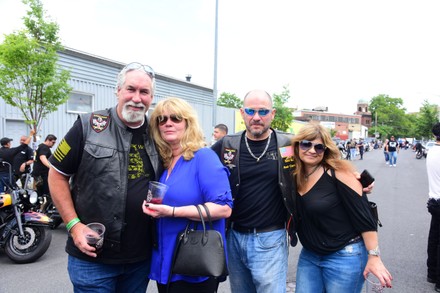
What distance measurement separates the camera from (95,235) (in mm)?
2057

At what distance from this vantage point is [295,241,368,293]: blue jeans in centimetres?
239

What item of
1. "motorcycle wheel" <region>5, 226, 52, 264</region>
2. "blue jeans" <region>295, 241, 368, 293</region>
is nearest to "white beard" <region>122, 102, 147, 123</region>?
"blue jeans" <region>295, 241, 368, 293</region>

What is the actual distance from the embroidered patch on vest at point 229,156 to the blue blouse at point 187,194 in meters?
0.60

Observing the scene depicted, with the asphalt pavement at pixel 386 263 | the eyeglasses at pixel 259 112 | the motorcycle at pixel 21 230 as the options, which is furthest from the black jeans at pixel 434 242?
the motorcycle at pixel 21 230

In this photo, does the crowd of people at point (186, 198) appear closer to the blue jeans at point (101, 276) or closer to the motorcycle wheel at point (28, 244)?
the blue jeans at point (101, 276)

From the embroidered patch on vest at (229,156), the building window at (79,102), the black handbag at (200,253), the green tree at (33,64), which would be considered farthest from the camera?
the building window at (79,102)

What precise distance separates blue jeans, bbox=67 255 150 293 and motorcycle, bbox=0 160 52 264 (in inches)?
142

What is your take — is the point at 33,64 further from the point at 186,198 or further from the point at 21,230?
the point at 186,198

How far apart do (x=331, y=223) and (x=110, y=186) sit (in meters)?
1.54

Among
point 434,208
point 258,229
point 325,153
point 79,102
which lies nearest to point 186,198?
point 258,229

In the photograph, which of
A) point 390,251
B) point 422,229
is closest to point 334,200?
point 390,251

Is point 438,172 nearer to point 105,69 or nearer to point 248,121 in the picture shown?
point 248,121

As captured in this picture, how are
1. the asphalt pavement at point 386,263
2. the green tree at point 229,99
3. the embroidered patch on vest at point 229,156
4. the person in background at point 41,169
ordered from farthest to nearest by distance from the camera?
the green tree at point 229,99 < the person in background at point 41,169 < the asphalt pavement at point 386,263 < the embroidered patch on vest at point 229,156

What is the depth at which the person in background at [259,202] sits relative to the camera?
2625 mm
